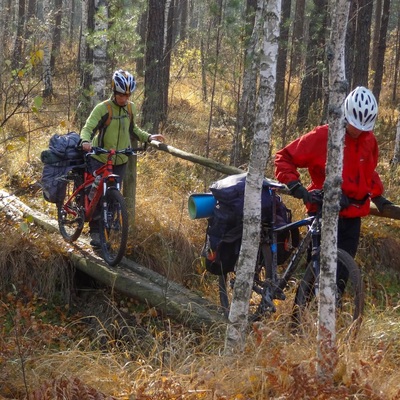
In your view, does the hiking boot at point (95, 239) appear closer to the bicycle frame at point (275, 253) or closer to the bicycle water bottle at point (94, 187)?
the bicycle water bottle at point (94, 187)

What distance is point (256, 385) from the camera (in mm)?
3898

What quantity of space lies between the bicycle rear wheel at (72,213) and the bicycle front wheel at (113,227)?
0.44 metres

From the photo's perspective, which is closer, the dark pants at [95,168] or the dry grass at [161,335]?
the dry grass at [161,335]

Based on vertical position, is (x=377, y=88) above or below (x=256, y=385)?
above

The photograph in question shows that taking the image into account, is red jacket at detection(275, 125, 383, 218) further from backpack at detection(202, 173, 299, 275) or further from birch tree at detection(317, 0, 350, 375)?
birch tree at detection(317, 0, 350, 375)

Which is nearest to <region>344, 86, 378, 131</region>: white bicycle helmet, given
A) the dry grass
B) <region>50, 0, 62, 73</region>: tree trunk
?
the dry grass

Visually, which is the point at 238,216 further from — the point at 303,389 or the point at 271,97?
the point at 303,389

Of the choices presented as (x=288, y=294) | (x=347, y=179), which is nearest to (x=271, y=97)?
(x=347, y=179)

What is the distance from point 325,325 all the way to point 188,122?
12.6 metres

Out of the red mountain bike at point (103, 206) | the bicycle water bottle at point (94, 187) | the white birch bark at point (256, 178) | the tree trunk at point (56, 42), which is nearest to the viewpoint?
the white birch bark at point (256, 178)

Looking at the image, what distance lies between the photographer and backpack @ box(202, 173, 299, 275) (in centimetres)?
523

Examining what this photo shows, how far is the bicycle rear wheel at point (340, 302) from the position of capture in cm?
464

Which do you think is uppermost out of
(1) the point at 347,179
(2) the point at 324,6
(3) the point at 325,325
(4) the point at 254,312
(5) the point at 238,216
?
(2) the point at 324,6

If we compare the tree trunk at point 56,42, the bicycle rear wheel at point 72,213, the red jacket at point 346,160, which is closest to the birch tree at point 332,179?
the red jacket at point 346,160
